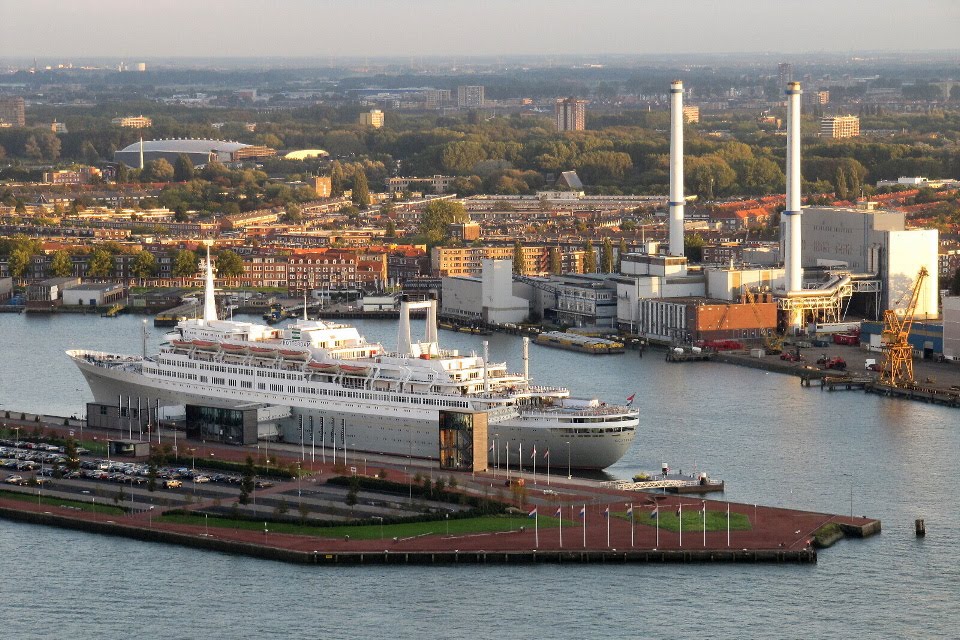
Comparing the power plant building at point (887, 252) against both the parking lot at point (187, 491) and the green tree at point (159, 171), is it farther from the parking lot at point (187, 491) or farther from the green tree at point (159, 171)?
the green tree at point (159, 171)

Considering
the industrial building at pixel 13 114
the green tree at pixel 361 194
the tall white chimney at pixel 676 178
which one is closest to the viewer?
the tall white chimney at pixel 676 178

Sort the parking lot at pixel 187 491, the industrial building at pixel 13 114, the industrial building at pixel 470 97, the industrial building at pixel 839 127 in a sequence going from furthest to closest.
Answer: the industrial building at pixel 470 97 < the industrial building at pixel 13 114 < the industrial building at pixel 839 127 < the parking lot at pixel 187 491

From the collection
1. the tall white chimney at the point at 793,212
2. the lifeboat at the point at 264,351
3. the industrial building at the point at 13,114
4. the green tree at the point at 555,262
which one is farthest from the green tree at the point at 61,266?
the industrial building at the point at 13,114

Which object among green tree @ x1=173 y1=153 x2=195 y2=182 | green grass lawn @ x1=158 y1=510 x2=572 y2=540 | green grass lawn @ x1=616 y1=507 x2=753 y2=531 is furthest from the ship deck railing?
green tree @ x1=173 y1=153 x2=195 y2=182

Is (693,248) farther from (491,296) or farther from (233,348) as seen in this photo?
(233,348)

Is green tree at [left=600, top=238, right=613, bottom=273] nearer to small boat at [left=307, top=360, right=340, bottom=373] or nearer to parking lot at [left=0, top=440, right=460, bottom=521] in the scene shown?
small boat at [left=307, top=360, right=340, bottom=373]

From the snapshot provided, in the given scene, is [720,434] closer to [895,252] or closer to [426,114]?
[895,252]

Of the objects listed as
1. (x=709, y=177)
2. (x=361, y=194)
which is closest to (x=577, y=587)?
(x=361, y=194)
